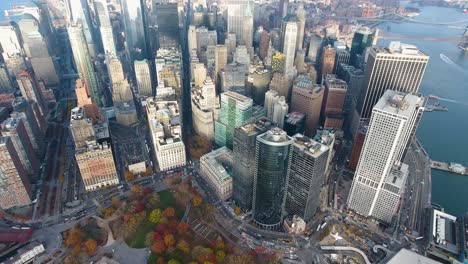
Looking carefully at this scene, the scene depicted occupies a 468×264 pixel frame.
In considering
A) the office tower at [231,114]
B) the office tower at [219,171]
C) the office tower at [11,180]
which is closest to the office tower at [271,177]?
the office tower at [219,171]

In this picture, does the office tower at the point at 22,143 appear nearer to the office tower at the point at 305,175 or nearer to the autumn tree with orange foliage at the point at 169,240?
the autumn tree with orange foliage at the point at 169,240

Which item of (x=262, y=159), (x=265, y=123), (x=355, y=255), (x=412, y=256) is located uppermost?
(x=265, y=123)

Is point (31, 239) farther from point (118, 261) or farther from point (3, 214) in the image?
point (118, 261)

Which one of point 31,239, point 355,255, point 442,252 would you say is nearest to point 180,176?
point 31,239

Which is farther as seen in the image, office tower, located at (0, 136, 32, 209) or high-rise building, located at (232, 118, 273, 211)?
office tower, located at (0, 136, 32, 209)

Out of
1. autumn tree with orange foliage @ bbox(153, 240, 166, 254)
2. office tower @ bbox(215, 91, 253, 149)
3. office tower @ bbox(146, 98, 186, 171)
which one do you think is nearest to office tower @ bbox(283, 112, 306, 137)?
office tower @ bbox(215, 91, 253, 149)

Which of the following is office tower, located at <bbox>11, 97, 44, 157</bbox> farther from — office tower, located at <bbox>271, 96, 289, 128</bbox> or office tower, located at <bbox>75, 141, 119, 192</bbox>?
office tower, located at <bbox>271, 96, 289, 128</bbox>

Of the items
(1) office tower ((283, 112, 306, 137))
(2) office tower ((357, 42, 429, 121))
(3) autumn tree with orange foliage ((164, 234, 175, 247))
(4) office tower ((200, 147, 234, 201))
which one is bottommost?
(3) autumn tree with orange foliage ((164, 234, 175, 247))
